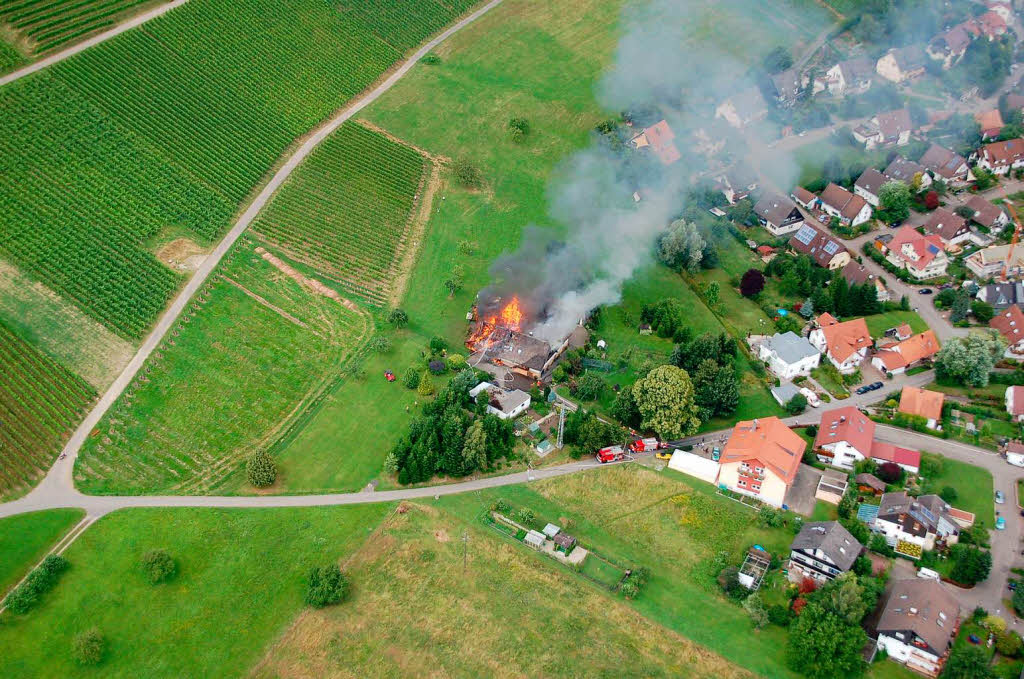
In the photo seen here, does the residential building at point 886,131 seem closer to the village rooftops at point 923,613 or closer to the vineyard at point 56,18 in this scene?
the village rooftops at point 923,613

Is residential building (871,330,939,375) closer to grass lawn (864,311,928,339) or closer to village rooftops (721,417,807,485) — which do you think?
grass lawn (864,311,928,339)

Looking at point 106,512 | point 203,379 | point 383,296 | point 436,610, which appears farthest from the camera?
point 383,296

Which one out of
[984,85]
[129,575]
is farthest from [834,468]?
[984,85]

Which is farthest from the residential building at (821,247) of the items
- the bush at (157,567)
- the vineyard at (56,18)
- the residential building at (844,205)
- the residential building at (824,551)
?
the vineyard at (56,18)

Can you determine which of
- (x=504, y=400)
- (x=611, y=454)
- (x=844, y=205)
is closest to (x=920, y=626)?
(x=611, y=454)

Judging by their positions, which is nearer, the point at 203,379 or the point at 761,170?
the point at 203,379

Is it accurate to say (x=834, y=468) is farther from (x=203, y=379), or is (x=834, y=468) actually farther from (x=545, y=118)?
(x=545, y=118)

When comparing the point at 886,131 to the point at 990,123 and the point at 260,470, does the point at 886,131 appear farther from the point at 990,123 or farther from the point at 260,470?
the point at 260,470
